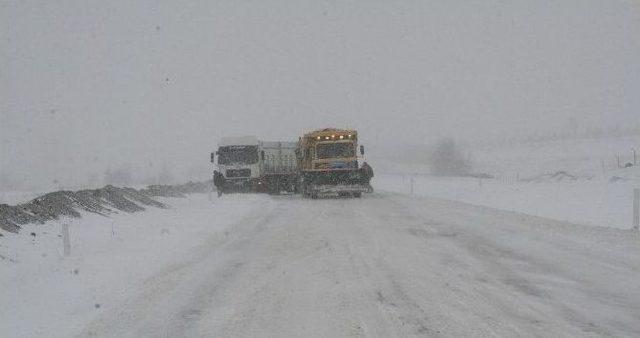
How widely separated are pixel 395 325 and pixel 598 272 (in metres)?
3.99

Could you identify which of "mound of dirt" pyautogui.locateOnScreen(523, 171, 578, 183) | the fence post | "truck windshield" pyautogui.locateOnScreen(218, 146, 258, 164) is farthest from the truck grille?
the fence post

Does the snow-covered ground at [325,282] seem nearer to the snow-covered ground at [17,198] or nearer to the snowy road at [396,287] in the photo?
the snowy road at [396,287]

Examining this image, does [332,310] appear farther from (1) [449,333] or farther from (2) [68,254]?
(2) [68,254]

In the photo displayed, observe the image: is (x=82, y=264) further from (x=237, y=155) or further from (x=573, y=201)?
(x=237, y=155)

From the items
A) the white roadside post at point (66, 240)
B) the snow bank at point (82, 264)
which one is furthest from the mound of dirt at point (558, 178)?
the white roadside post at point (66, 240)

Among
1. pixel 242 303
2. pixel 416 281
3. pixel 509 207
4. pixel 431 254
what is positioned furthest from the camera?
pixel 509 207

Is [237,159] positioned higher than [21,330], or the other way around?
[237,159]

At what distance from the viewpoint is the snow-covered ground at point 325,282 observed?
5613mm

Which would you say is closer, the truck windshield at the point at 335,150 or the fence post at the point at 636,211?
the fence post at the point at 636,211

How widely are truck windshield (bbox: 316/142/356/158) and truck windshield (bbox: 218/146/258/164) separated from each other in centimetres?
792

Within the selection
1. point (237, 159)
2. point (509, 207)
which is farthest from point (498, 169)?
point (509, 207)

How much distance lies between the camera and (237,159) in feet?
113

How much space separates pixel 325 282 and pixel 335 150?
20.4 m

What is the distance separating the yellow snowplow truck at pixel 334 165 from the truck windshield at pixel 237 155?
7198 millimetres
